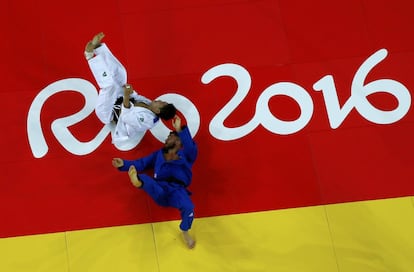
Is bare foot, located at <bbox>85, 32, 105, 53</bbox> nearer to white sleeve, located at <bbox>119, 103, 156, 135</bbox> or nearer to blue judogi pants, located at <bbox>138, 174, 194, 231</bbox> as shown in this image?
white sleeve, located at <bbox>119, 103, 156, 135</bbox>

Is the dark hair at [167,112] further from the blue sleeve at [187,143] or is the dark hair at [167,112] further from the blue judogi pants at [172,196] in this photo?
the blue judogi pants at [172,196]

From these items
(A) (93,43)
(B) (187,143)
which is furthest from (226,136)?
(A) (93,43)

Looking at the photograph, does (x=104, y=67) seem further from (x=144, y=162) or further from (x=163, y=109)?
(x=144, y=162)

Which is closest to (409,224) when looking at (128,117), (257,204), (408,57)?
(257,204)

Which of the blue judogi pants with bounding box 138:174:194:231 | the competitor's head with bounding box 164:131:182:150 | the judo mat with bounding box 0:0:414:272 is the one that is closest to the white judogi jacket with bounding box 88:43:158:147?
→ the judo mat with bounding box 0:0:414:272

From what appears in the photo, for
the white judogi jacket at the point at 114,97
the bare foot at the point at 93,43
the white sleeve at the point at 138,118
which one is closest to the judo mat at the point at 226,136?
the white judogi jacket at the point at 114,97

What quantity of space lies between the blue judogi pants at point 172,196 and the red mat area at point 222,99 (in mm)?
289

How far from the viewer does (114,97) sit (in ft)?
11.6

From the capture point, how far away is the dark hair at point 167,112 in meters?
3.40

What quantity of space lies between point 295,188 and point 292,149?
1.08 ft

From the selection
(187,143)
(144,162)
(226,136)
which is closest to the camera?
(187,143)

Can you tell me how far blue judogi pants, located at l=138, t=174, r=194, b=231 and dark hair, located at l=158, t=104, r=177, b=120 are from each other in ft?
1.66

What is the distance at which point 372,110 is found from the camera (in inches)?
151

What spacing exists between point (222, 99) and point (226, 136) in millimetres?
328
